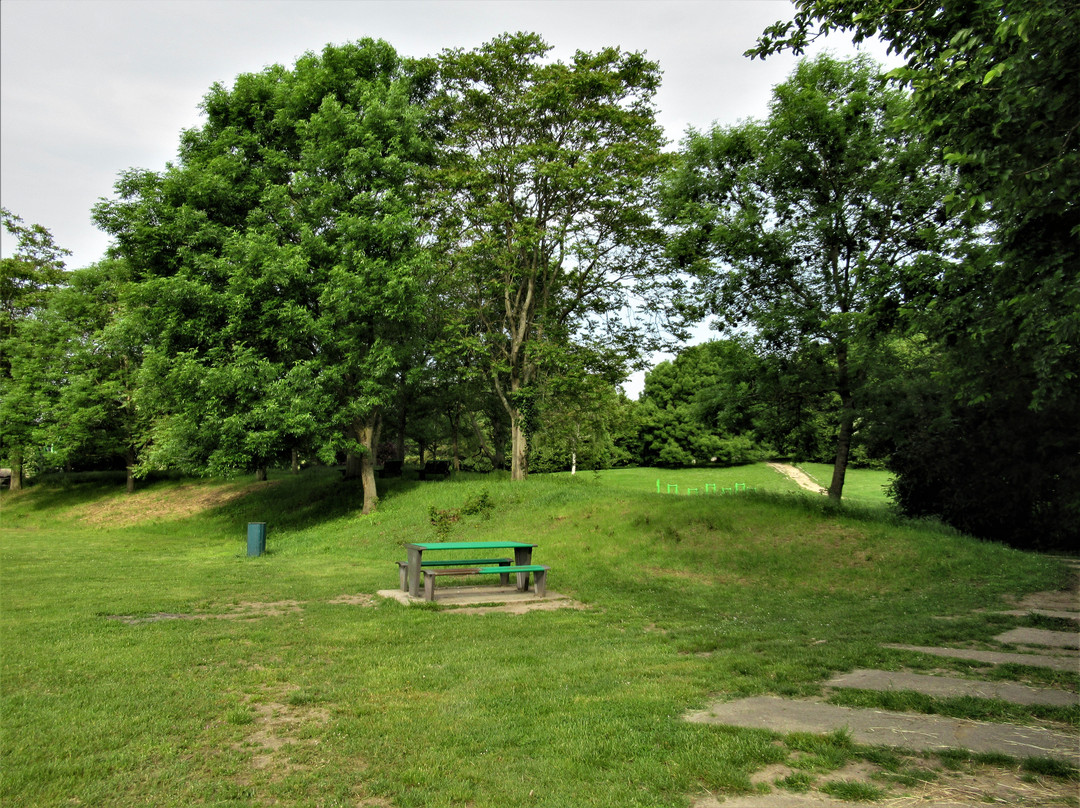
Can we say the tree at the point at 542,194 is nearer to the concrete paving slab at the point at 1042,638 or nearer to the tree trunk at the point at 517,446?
the tree trunk at the point at 517,446

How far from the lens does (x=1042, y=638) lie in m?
7.82

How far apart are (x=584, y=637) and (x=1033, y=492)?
15514 millimetres

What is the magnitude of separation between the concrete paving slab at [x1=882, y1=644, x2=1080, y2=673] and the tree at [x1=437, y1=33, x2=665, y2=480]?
16.0 meters

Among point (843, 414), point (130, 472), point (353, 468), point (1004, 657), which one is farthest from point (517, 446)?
point (130, 472)

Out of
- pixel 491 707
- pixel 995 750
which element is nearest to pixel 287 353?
pixel 491 707

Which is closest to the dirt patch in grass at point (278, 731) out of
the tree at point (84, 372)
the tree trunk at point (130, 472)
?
the tree at point (84, 372)

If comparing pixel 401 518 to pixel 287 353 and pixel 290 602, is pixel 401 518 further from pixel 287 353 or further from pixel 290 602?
pixel 290 602

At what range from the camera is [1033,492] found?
17094 mm

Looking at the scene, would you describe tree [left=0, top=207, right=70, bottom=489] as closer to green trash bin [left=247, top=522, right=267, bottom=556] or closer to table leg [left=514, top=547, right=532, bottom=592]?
green trash bin [left=247, top=522, right=267, bottom=556]

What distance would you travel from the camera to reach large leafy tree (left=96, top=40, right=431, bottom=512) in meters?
20.0

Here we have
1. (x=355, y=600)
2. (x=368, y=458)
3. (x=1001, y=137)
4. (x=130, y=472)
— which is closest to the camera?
(x=1001, y=137)

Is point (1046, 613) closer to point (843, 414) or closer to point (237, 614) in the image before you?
point (843, 414)

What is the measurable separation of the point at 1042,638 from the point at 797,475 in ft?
125

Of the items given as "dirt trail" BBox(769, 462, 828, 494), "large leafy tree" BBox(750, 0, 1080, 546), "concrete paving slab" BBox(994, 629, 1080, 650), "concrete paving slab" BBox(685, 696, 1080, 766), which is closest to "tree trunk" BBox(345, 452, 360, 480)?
"large leafy tree" BBox(750, 0, 1080, 546)
